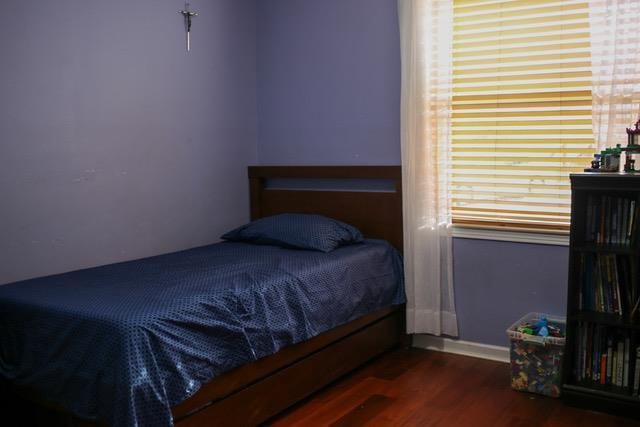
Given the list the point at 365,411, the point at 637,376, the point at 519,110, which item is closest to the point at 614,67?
the point at 519,110

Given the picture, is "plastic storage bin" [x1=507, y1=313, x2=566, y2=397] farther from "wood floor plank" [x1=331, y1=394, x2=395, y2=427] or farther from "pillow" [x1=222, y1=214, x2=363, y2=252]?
"pillow" [x1=222, y1=214, x2=363, y2=252]

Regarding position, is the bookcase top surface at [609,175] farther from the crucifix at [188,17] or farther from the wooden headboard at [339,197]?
the crucifix at [188,17]

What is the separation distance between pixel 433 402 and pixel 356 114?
1.72 m

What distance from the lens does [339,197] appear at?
12.5 feet

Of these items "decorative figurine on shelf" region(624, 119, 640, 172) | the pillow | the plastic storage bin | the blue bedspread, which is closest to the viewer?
the blue bedspread

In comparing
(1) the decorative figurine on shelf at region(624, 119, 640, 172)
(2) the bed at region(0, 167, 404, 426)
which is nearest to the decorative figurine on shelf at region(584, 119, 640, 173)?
(1) the decorative figurine on shelf at region(624, 119, 640, 172)

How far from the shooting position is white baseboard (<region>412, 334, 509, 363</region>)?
11.2ft

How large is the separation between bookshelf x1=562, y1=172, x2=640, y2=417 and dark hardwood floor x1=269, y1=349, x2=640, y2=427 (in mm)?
122

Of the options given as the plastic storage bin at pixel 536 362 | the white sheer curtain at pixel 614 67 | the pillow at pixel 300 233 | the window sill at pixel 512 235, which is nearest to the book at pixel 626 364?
the plastic storage bin at pixel 536 362

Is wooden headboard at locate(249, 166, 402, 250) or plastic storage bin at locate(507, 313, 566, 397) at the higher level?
wooden headboard at locate(249, 166, 402, 250)

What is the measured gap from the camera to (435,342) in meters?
3.60

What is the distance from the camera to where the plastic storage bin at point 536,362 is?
292 centimetres

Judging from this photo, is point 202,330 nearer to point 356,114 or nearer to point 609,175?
point 609,175

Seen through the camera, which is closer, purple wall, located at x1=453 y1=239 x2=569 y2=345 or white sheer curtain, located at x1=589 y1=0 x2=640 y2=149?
white sheer curtain, located at x1=589 y1=0 x2=640 y2=149
